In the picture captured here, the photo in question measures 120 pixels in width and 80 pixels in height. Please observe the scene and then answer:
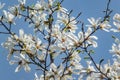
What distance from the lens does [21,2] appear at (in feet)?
25.7

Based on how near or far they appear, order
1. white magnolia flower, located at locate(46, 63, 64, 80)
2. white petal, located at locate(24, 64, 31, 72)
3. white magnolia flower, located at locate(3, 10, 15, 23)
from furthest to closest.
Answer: white magnolia flower, located at locate(3, 10, 15, 23) → white petal, located at locate(24, 64, 31, 72) → white magnolia flower, located at locate(46, 63, 64, 80)

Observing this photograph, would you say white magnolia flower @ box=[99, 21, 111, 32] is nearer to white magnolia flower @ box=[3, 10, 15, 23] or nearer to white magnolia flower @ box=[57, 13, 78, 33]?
white magnolia flower @ box=[57, 13, 78, 33]

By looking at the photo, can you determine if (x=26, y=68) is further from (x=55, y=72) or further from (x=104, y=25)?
(x=104, y=25)

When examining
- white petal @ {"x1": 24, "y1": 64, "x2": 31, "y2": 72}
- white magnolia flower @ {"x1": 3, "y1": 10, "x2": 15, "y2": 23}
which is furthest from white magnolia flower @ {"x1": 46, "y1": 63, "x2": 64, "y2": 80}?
white magnolia flower @ {"x1": 3, "y1": 10, "x2": 15, "y2": 23}

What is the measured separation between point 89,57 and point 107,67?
42cm

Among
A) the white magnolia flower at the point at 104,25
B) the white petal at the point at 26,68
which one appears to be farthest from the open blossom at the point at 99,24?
the white petal at the point at 26,68

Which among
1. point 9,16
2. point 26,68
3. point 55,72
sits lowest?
point 55,72

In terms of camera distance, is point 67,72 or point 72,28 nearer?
point 67,72

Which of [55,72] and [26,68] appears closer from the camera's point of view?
[55,72]

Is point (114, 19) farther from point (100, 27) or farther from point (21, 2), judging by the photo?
point (21, 2)

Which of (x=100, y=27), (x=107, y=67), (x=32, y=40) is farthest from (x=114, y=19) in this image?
(x=32, y=40)

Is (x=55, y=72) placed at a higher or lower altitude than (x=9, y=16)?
lower

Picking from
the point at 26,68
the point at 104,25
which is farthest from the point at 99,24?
the point at 26,68

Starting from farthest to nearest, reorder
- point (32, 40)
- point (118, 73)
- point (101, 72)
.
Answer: point (32, 40) → point (101, 72) → point (118, 73)
